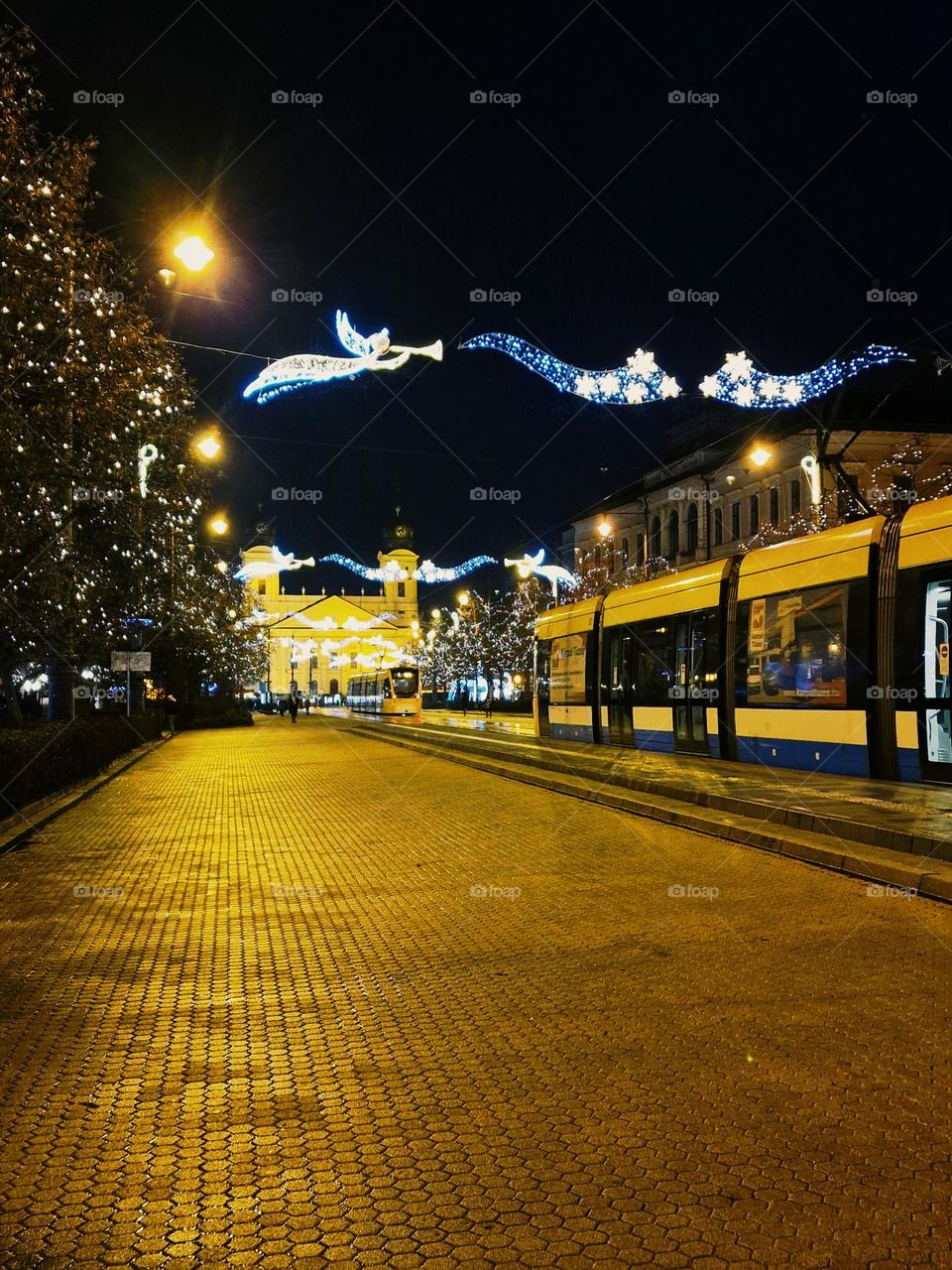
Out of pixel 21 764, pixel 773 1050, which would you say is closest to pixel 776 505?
pixel 21 764

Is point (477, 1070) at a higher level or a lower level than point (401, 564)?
lower

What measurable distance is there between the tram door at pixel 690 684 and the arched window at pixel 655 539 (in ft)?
174

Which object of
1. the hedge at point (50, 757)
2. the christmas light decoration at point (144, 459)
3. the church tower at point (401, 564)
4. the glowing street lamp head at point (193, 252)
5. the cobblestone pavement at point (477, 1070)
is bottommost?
the cobblestone pavement at point (477, 1070)

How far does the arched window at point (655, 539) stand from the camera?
247ft

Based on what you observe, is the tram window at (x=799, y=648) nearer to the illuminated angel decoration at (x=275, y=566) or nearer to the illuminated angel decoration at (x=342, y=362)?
the illuminated angel decoration at (x=342, y=362)

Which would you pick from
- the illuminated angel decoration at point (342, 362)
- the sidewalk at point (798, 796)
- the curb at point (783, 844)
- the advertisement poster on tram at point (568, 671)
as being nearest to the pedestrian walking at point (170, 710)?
the advertisement poster on tram at point (568, 671)

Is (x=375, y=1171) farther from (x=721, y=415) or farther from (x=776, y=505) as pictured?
(x=721, y=415)

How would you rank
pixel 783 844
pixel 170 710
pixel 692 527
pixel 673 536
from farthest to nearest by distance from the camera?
pixel 673 536 → pixel 692 527 → pixel 170 710 → pixel 783 844

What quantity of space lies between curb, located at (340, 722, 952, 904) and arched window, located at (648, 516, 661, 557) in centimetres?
5552

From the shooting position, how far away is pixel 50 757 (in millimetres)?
18812

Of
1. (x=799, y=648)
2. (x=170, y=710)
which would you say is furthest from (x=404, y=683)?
(x=799, y=648)

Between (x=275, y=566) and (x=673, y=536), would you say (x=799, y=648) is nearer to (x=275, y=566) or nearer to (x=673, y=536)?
(x=275, y=566)

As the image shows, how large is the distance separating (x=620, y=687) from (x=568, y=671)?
3590 mm

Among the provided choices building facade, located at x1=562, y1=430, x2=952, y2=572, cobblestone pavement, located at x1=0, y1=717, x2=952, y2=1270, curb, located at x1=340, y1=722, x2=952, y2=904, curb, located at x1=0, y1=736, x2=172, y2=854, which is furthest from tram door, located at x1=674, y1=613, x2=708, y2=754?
building facade, located at x1=562, y1=430, x2=952, y2=572
